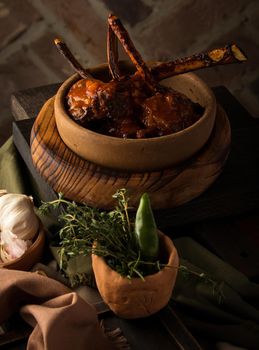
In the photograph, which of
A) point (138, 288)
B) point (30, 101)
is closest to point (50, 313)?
point (138, 288)

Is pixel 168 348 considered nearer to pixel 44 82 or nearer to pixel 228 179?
pixel 228 179

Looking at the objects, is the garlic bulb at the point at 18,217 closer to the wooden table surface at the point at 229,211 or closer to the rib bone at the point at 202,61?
the wooden table surface at the point at 229,211

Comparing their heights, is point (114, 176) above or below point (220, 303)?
above

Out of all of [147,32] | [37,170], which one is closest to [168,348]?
[37,170]

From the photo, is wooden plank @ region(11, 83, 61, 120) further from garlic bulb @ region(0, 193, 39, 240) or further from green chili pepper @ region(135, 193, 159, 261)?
green chili pepper @ region(135, 193, 159, 261)

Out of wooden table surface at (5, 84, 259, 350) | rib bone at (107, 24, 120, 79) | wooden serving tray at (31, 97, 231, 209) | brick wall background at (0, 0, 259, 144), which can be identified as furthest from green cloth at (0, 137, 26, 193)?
brick wall background at (0, 0, 259, 144)

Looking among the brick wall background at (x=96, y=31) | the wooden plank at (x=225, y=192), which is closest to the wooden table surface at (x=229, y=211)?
the wooden plank at (x=225, y=192)

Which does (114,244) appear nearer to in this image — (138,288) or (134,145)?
(138,288)
